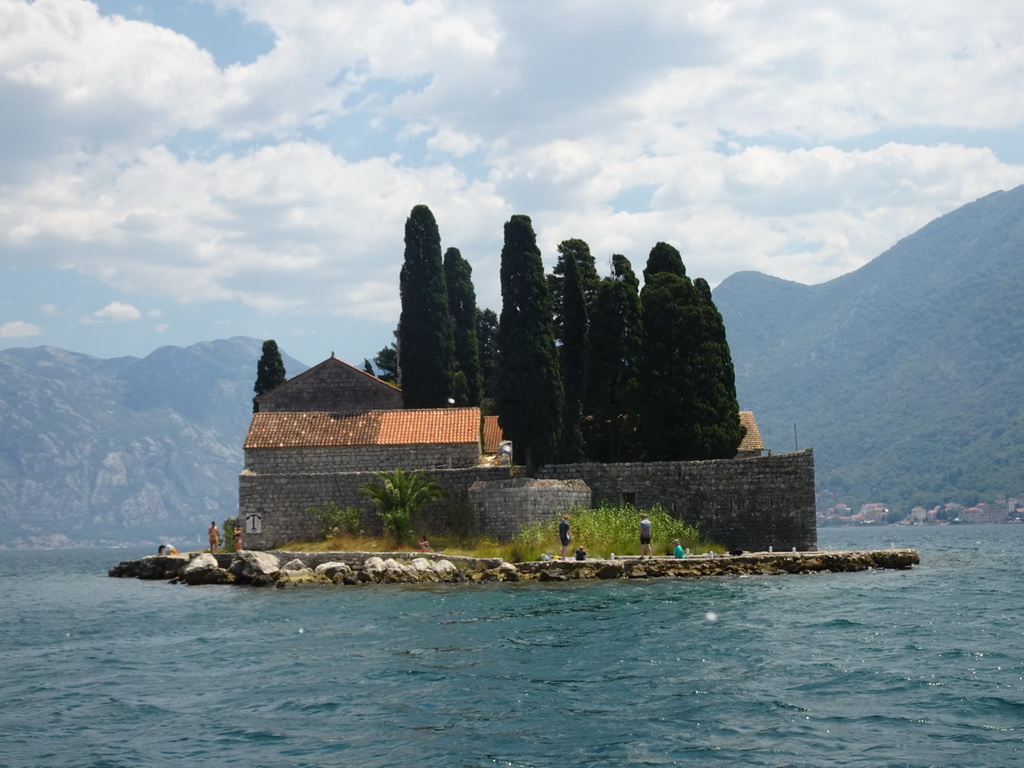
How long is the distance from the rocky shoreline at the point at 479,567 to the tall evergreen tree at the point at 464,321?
890 inches

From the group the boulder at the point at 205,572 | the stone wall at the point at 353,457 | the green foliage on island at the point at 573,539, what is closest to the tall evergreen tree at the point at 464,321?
the stone wall at the point at 353,457

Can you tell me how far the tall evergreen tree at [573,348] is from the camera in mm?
42125

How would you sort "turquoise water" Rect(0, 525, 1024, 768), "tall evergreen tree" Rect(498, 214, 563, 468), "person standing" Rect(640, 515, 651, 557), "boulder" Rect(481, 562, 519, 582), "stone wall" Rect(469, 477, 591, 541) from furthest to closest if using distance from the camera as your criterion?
"tall evergreen tree" Rect(498, 214, 563, 468) → "stone wall" Rect(469, 477, 591, 541) → "person standing" Rect(640, 515, 651, 557) → "boulder" Rect(481, 562, 519, 582) → "turquoise water" Rect(0, 525, 1024, 768)

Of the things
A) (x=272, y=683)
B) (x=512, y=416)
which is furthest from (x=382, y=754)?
(x=512, y=416)

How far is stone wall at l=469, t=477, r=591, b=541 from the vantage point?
34125 mm

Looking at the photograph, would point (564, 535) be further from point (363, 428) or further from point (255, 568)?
point (363, 428)

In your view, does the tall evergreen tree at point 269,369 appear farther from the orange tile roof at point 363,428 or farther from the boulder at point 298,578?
the boulder at point 298,578

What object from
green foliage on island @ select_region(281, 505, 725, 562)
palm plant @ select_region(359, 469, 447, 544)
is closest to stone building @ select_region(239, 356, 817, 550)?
green foliage on island @ select_region(281, 505, 725, 562)

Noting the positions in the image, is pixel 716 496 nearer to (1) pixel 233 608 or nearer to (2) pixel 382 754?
(1) pixel 233 608

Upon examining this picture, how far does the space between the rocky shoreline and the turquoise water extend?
2887mm

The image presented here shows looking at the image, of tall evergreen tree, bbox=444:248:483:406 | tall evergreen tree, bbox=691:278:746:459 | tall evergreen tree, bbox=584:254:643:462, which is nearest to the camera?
tall evergreen tree, bbox=691:278:746:459

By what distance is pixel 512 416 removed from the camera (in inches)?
1535

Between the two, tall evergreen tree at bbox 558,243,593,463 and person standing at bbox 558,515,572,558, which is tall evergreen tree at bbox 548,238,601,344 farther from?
person standing at bbox 558,515,572,558

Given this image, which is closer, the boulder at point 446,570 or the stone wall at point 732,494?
the boulder at point 446,570
